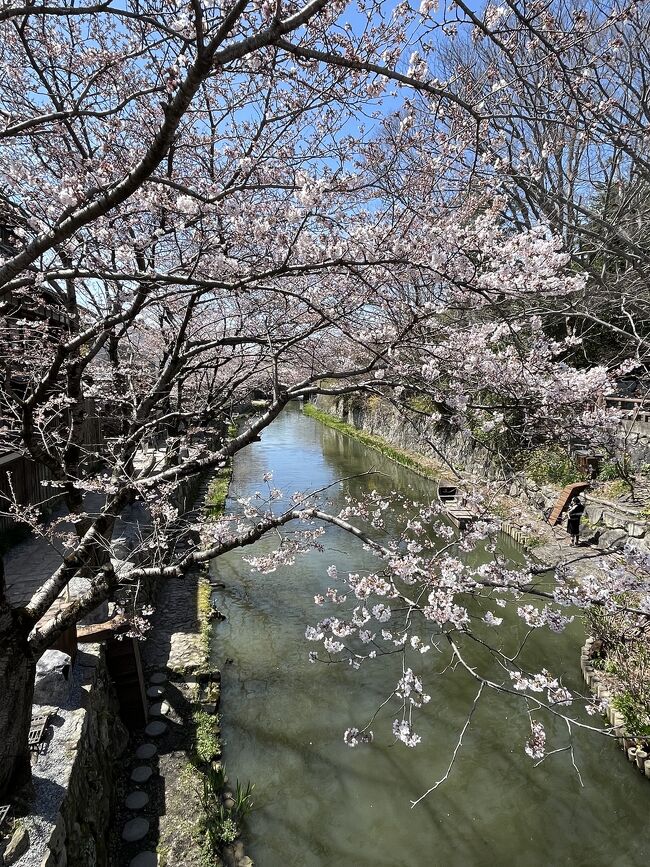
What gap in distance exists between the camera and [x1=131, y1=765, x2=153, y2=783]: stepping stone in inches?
178

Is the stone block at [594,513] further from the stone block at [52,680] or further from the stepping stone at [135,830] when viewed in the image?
the stone block at [52,680]

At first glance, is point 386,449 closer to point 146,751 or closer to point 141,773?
point 146,751

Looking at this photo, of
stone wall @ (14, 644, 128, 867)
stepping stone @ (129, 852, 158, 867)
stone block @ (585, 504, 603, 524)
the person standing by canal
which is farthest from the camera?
stone block @ (585, 504, 603, 524)

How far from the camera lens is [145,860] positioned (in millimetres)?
3752

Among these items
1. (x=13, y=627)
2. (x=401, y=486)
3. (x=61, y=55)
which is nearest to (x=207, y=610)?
(x=13, y=627)

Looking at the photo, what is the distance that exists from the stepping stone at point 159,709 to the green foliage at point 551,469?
31.6 feet

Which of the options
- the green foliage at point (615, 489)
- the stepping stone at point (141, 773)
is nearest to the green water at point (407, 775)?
the stepping stone at point (141, 773)

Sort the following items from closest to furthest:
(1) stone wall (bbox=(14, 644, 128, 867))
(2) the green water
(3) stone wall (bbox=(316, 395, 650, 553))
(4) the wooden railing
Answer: (1) stone wall (bbox=(14, 644, 128, 867)), (4) the wooden railing, (2) the green water, (3) stone wall (bbox=(316, 395, 650, 553))

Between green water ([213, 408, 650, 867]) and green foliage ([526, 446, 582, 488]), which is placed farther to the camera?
green foliage ([526, 446, 582, 488])

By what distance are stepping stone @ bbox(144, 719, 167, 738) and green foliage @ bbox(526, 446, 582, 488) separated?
980 cm

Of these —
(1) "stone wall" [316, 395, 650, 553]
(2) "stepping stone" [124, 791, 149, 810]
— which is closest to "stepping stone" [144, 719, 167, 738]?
(2) "stepping stone" [124, 791, 149, 810]

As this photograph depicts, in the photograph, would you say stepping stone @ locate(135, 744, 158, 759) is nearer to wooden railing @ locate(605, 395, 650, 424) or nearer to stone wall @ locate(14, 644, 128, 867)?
stone wall @ locate(14, 644, 128, 867)

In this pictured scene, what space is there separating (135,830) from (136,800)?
12.0 inches

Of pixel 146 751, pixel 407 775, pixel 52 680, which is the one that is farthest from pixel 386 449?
pixel 52 680
